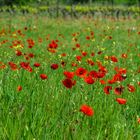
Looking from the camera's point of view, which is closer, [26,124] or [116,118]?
[26,124]

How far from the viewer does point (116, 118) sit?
3.24 meters

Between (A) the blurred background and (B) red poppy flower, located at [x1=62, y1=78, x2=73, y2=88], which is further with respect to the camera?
(A) the blurred background

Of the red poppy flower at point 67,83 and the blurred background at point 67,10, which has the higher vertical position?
the red poppy flower at point 67,83

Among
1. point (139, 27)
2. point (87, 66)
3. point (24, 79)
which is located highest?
point (24, 79)

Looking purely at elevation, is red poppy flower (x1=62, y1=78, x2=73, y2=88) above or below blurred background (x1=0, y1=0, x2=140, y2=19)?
above

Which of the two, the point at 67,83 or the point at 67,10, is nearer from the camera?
the point at 67,83

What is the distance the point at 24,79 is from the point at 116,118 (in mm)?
1392

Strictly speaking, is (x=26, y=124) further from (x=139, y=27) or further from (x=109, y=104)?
(x=139, y=27)

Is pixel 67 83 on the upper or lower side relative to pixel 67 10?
upper

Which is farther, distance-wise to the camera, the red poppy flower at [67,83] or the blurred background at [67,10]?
the blurred background at [67,10]

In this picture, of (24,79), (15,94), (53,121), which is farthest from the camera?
(24,79)

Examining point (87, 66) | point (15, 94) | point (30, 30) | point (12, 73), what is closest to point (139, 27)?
point (30, 30)

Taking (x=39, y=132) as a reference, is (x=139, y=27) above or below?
below

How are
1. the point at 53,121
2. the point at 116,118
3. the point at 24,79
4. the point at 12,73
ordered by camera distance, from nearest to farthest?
1. the point at 53,121
2. the point at 116,118
3. the point at 24,79
4. the point at 12,73
